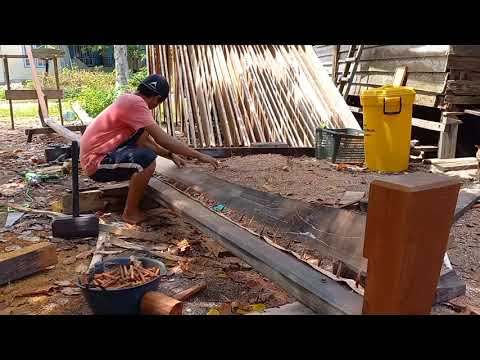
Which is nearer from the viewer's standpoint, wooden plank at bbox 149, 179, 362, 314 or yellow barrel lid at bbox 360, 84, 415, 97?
wooden plank at bbox 149, 179, 362, 314

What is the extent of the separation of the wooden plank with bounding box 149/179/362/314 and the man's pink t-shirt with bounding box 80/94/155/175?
112 centimetres

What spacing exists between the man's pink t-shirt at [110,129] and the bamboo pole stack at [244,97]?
318 centimetres

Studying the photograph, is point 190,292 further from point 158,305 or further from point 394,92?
point 394,92

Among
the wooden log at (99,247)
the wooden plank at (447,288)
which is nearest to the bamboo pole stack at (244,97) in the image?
the wooden log at (99,247)

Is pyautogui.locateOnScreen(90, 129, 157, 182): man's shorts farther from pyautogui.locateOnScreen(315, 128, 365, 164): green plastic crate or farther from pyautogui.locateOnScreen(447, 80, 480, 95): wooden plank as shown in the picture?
pyautogui.locateOnScreen(447, 80, 480, 95): wooden plank

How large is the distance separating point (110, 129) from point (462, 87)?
19.6 ft

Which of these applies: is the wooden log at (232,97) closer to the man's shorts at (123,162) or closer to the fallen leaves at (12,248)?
the man's shorts at (123,162)

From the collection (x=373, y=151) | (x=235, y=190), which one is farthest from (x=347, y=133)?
(x=235, y=190)

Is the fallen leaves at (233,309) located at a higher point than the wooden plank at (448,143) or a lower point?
lower

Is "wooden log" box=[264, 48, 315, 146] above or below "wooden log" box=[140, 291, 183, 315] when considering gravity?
above

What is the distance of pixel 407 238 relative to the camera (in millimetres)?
1108

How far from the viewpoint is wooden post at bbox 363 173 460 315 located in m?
1.10

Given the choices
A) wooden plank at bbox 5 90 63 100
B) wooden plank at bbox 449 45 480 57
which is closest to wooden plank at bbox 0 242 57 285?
wooden plank at bbox 449 45 480 57

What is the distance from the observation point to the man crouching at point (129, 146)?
4.23 metres
